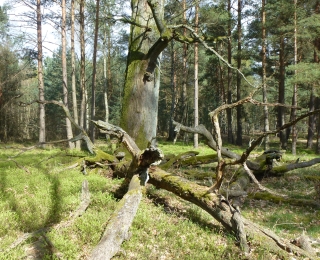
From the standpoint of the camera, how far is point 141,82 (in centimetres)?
709

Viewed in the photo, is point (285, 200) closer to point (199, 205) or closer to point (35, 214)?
point (199, 205)

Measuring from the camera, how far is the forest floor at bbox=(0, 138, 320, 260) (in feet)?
11.3

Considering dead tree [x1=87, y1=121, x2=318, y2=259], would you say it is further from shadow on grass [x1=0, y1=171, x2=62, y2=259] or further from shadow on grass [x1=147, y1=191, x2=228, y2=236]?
shadow on grass [x1=0, y1=171, x2=62, y2=259]

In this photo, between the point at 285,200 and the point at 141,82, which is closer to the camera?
the point at 285,200

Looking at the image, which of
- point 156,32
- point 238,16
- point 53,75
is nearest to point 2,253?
point 156,32

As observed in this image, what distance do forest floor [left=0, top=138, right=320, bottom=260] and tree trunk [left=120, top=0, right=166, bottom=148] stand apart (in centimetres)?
155

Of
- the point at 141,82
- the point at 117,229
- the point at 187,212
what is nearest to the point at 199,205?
the point at 187,212

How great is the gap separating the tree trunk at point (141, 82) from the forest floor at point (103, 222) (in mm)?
1550

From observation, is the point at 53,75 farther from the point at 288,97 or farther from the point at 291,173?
the point at 291,173

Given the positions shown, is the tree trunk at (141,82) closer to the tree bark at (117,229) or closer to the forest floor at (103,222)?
the forest floor at (103,222)

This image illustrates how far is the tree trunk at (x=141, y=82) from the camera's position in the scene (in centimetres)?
701

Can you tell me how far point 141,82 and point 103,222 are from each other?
13.6 ft

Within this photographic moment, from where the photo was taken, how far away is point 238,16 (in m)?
20.5

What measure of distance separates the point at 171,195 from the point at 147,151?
1921 millimetres
